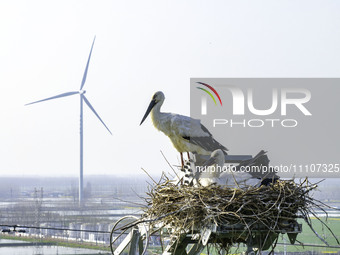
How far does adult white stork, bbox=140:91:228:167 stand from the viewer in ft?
29.2

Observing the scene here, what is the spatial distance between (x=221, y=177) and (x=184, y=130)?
1998 mm

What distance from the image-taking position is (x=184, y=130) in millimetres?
8859

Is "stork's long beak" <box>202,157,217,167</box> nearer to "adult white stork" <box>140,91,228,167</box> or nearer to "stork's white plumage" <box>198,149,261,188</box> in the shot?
"stork's white plumage" <box>198,149,261,188</box>

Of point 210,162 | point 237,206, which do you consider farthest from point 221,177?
point 237,206

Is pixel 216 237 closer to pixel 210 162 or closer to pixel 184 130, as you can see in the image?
pixel 210 162

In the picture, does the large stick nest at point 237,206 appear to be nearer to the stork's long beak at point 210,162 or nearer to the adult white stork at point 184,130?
the stork's long beak at point 210,162

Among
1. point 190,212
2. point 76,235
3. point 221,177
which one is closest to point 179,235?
point 190,212

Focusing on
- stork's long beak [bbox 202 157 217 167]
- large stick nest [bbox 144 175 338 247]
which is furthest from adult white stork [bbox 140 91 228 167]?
large stick nest [bbox 144 175 338 247]

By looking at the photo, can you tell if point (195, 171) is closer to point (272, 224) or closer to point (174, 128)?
point (272, 224)

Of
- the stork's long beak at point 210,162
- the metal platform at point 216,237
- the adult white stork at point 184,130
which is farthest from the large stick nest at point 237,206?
A: the adult white stork at point 184,130

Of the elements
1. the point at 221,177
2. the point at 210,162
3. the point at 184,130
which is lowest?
the point at 221,177

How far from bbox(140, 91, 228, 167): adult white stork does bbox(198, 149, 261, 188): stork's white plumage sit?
1712mm

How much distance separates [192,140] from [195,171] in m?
1.85

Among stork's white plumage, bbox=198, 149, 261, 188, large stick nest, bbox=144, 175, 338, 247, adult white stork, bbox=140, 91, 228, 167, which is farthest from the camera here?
adult white stork, bbox=140, 91, 228, 167
